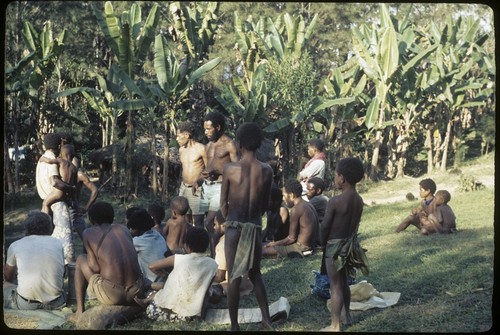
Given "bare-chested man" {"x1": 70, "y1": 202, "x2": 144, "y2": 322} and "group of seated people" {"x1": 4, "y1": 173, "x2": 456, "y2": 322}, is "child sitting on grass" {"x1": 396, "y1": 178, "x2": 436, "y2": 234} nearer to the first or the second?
"group of seated people" {"x1": 4, "y1": 173, "x2": 456, "y2": 322}

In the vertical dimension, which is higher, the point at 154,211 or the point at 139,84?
the point at 139,84

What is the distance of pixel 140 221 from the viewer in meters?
5.47

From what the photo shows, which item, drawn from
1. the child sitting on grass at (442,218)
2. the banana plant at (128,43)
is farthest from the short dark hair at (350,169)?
the banana plant at (128,43)

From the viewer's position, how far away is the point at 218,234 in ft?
20.2

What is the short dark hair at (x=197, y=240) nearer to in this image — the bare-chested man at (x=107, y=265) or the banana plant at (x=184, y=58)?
the bare-chested man at (x=107, y=265)

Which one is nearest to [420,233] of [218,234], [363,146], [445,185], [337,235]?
[218,234]

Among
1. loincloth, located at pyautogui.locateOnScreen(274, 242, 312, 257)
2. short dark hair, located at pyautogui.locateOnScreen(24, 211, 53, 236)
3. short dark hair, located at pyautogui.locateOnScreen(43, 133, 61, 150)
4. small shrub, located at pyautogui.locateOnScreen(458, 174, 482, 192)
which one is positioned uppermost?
short dark hair, located at pyautogui.locateOnScreen(43, 133, 61, 150)

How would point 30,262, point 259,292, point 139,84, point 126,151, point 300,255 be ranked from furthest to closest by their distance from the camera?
point 126,151 → point 139,84 → point 300,255 → point 30,262 → point 259,292

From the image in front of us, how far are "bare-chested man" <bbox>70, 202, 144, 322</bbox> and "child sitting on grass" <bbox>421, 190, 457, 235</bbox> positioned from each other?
417 cm

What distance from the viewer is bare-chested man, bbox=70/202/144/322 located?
4.74 meters

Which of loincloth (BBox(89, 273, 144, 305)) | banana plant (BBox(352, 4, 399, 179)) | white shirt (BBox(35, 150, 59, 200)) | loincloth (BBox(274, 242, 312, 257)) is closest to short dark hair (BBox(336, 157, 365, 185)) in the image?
loincloth (BBox(89, 273, 144, 305))

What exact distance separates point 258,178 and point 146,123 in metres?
8.73

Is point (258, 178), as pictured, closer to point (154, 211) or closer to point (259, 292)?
point (259, 292)

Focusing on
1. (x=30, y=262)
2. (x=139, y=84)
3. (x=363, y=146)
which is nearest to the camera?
(x=30, y=262)
